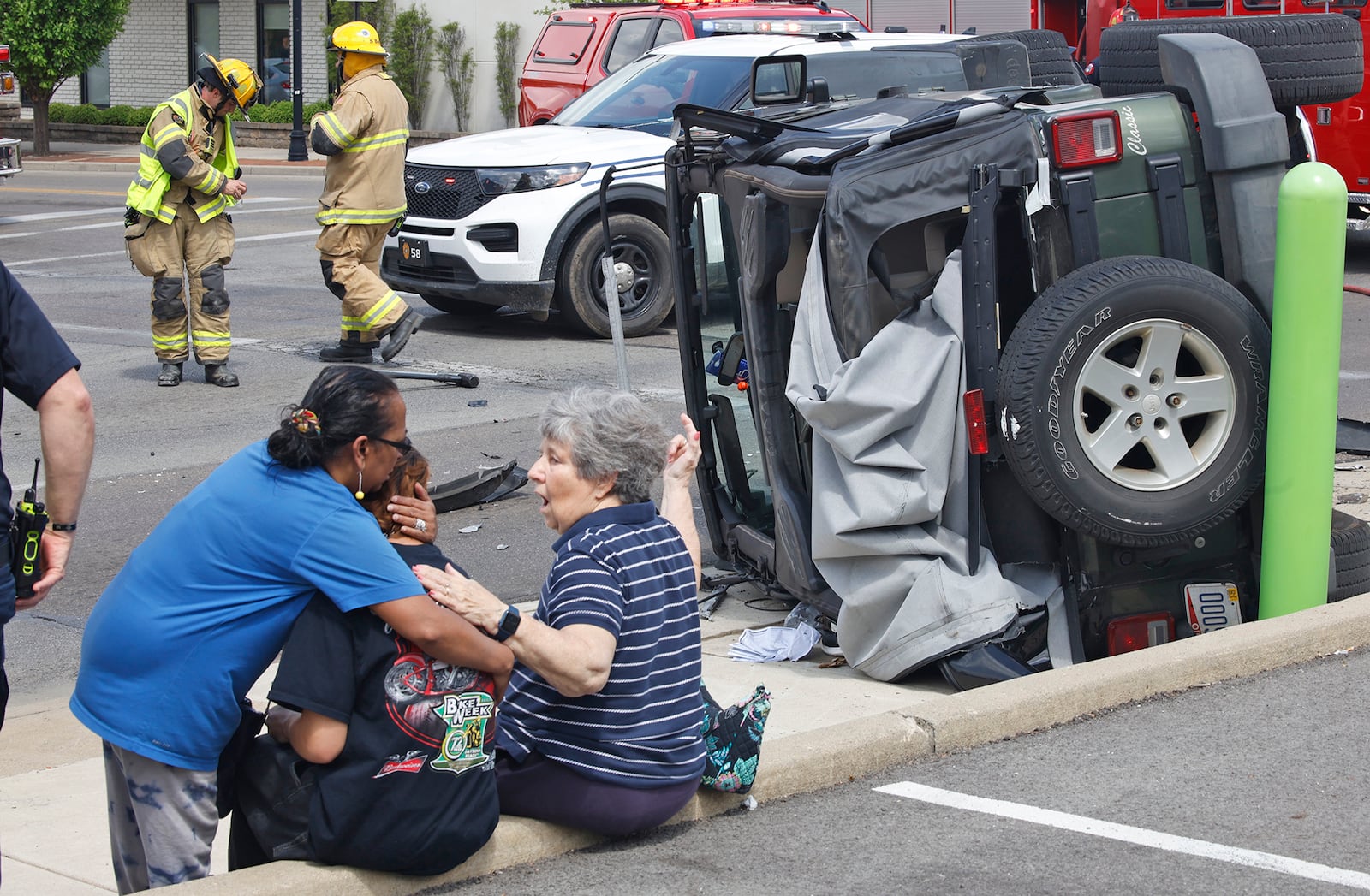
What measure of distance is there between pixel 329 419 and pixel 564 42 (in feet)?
50.9

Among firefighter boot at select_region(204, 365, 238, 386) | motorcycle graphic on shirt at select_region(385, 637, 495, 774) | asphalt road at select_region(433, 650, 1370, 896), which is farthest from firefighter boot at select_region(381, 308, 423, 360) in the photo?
motorcycle graphic on shirt at select_region(385, 637, 495, 774)

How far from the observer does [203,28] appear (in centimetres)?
3425

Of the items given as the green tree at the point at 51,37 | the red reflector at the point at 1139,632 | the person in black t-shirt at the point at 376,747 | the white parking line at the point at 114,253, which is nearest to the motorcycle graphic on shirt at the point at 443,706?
the person in black t-shirt at the point at 376,747

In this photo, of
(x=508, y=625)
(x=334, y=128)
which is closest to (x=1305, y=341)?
(x=508, y=625)

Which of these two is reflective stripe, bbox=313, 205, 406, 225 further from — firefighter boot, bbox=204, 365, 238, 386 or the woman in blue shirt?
the woman in blue shirt

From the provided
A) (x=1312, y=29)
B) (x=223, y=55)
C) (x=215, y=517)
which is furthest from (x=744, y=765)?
(x=223, y=55)

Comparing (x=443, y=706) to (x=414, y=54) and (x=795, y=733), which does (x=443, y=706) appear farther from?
(x=414, y=54)

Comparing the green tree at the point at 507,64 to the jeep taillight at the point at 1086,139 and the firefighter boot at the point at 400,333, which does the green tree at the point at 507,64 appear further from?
the jeep taillight at the point at 1086,139

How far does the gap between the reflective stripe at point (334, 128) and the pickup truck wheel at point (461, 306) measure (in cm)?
245

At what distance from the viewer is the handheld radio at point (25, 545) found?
3.54 metres

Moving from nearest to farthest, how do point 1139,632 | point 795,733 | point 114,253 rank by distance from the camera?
point 795,733 → point 1139,632 → point 114,253

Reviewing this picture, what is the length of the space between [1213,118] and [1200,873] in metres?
2.45

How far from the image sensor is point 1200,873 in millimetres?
3730

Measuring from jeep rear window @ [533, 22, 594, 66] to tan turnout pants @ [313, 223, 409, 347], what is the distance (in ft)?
26.2
